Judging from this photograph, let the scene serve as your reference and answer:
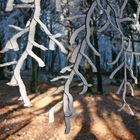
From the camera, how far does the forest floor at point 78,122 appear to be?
14.9 metres

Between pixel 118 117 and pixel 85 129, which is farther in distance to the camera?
pixel 118 117

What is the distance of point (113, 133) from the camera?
15.1 m

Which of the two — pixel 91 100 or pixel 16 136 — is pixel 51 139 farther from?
pixel 91 100

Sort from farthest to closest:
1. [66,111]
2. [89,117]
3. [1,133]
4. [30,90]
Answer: [30,90] < [89,117] < [1,133] < [66,111]

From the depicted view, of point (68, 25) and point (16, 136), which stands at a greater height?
point (68, 25)

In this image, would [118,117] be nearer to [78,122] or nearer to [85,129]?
[78,122]

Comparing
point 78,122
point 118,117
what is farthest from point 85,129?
point 118,117

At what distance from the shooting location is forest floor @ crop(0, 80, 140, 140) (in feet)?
48.9

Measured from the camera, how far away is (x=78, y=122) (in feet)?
53.0

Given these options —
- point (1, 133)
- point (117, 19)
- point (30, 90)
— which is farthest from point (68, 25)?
point (117, 19)

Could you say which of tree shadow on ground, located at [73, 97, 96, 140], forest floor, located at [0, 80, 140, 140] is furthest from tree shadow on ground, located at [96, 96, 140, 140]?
tree shadow on ground, located at [73, 97, 96, 140]

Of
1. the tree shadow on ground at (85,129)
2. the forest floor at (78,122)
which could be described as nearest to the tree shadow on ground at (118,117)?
the forest floor at (78,122)

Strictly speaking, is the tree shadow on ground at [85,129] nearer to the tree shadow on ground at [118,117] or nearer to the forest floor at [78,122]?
the forest floor at [78,122]

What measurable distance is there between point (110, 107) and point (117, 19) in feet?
51.8
